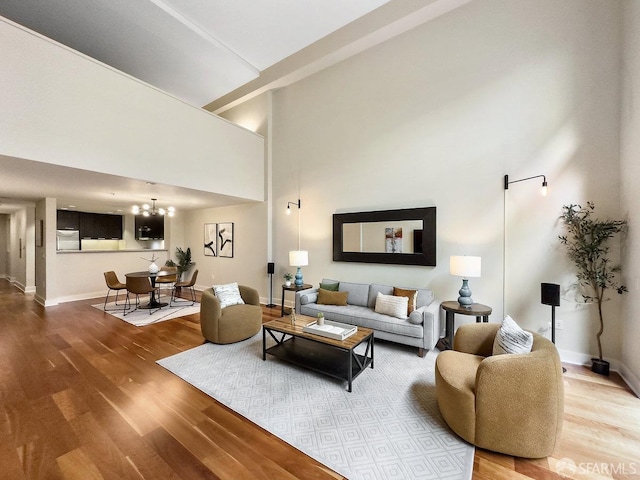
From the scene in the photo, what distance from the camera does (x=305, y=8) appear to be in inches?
165

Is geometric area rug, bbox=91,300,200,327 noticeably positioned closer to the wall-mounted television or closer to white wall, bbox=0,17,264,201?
white wall, bbox=0,17,264,201

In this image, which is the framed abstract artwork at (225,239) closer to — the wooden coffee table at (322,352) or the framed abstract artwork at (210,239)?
the framed abstract artwork at (210,239)

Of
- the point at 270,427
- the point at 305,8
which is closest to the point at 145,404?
the point at 270,427

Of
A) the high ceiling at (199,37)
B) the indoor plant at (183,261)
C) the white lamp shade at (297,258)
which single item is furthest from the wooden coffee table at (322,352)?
the indoor plant at (183,261)

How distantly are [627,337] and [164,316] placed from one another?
6.88m

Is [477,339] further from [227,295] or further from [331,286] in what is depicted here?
[227,295]

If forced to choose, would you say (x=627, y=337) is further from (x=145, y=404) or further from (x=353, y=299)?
(x=145, y=404)

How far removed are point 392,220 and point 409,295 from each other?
1348 mm

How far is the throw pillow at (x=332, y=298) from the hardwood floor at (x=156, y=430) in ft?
7.68

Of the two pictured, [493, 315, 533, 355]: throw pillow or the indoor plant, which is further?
the indoor plant

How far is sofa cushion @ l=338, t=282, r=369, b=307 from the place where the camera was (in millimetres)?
4496

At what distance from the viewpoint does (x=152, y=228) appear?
27.7ft

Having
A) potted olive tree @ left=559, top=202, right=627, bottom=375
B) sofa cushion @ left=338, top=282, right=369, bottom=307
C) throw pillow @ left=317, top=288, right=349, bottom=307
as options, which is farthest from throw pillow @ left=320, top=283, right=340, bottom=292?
potted olive tree @ left=559, top=202, right=627, bottom=375

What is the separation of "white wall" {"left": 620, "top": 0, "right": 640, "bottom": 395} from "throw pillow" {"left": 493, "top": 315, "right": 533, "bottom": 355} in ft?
5.32
